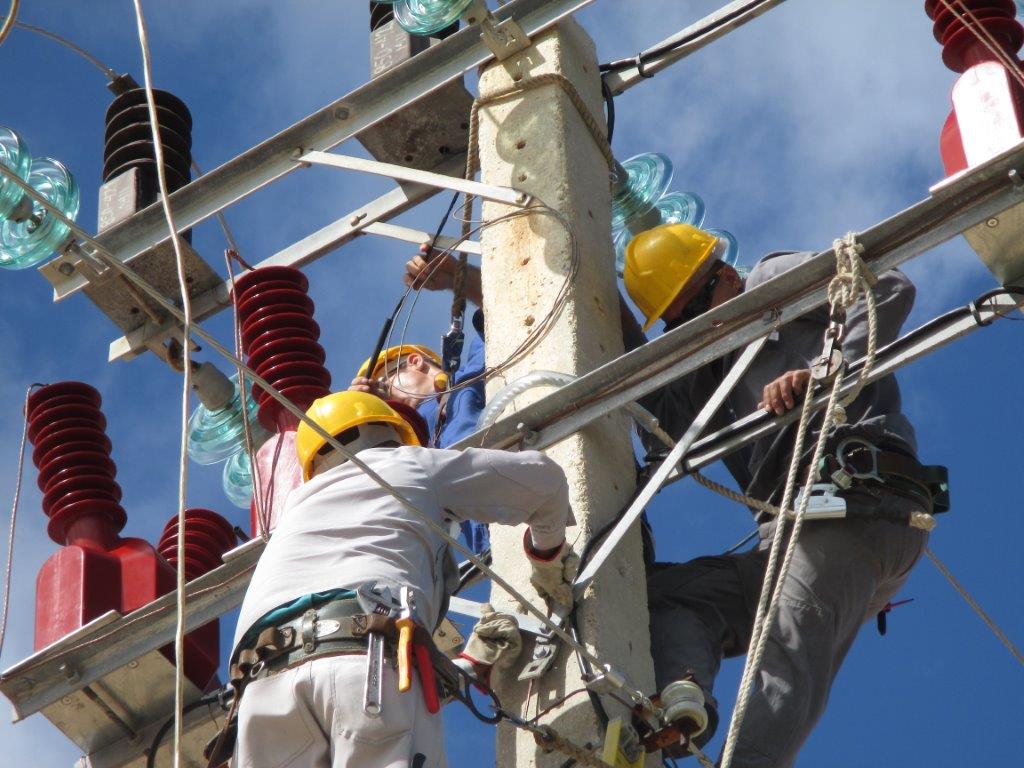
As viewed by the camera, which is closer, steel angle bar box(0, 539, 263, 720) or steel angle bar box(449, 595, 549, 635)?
steel angle bar box(449, 595, 549, 635)


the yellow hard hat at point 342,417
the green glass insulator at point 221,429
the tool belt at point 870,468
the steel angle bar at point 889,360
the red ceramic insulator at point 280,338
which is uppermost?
the green glass insulator at point 221,429

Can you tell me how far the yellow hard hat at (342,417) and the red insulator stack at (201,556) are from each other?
1.44m

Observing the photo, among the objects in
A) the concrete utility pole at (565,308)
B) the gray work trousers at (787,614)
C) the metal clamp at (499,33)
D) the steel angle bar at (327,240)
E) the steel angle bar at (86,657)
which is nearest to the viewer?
the concrete utility pole at (565,308)

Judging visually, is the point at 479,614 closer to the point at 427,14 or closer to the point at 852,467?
the point at 852,467

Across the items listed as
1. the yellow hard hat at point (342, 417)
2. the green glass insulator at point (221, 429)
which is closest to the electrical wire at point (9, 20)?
the yellow hard hat at point (342, 417)

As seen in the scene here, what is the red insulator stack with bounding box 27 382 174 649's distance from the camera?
7.34 m

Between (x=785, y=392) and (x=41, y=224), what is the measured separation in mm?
3474

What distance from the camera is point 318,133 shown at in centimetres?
846

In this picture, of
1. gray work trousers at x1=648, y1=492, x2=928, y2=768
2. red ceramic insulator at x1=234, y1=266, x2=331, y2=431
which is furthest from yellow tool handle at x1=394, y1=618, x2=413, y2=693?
red ceramic insulator at x1=234, y1=266, x2=331, y2=431

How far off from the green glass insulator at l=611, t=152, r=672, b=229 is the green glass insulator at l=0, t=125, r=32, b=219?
8.21 ft

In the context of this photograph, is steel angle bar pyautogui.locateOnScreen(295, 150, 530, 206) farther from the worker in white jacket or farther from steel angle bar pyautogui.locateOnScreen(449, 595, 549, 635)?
steel angle bar pyautogui.locateOnScreen(449, 595, 549, 635)

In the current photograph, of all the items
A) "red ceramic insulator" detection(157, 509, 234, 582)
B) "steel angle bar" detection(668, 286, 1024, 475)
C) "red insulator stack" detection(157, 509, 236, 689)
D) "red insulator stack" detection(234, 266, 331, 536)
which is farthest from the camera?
"red ceramic insulator" detection(157, 509, 234, 582)

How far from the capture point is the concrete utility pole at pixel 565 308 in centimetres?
586

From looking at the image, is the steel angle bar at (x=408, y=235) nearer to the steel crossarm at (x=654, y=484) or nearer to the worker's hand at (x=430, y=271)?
the worker's hand at (x=430, y=271)
